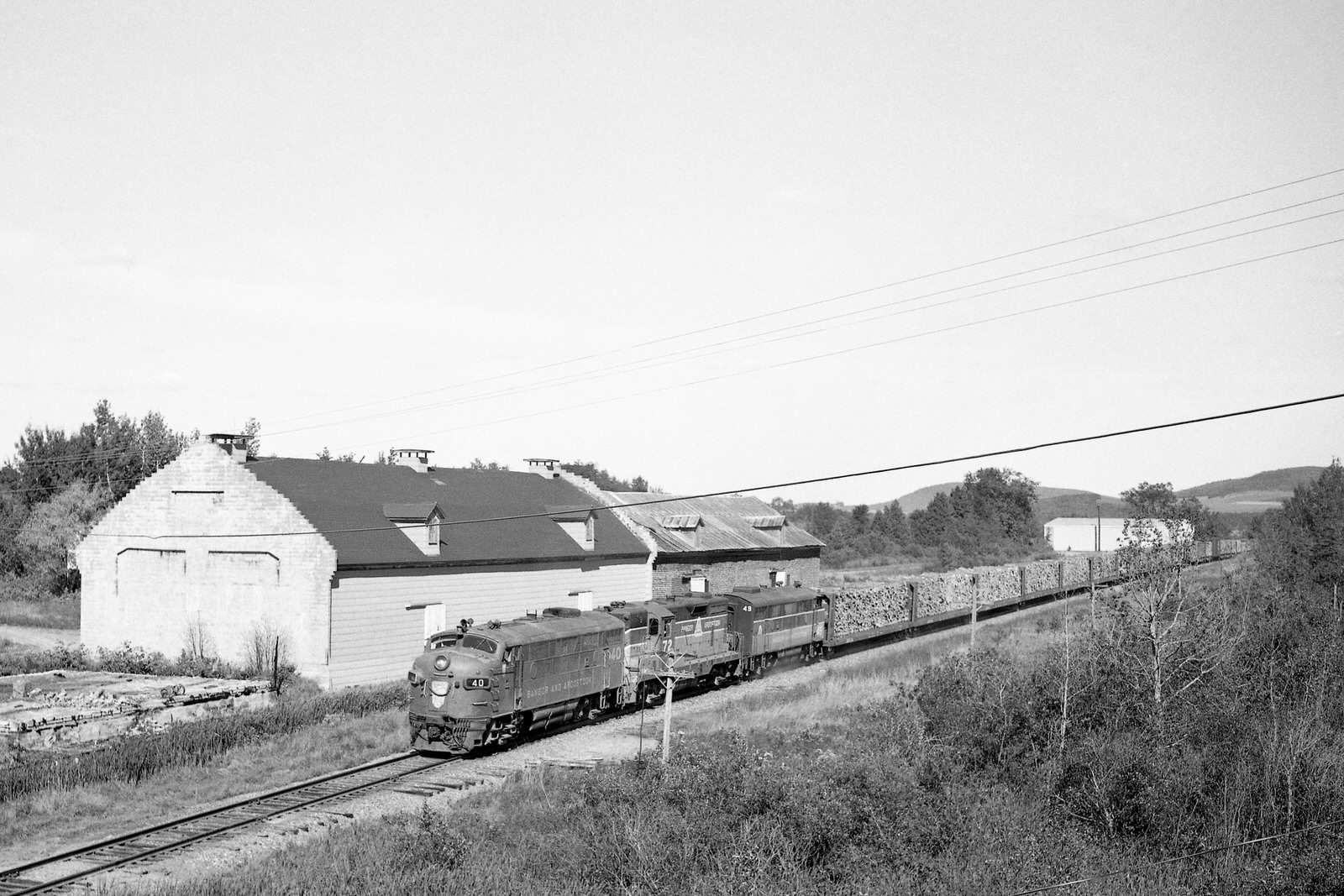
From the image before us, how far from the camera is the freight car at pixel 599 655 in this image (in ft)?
76.6

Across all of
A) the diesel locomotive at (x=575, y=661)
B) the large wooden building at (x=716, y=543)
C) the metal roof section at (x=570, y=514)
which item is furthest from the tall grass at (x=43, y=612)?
the diesel locomotive at (x=575, y=661)

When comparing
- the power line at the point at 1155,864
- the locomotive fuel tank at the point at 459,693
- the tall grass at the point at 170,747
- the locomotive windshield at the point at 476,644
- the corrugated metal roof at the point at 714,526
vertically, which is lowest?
the power line at the point at 1155,864

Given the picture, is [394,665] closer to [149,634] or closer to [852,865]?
[149,634]

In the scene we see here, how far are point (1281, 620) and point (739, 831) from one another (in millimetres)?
26101

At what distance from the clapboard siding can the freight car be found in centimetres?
682

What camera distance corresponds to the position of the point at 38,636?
1998 inches

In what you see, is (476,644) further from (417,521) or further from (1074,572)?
(1074,572)

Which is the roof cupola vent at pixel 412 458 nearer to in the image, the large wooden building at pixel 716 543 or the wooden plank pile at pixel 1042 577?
the large wooden building at pixel 716 543

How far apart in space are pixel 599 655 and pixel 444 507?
14.6 metres

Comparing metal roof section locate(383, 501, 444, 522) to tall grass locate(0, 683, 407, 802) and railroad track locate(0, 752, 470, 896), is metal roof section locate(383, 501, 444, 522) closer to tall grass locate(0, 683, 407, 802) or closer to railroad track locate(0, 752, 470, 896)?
tall grass locate(0, 683, 407, 802)

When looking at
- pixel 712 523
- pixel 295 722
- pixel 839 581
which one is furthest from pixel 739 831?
pixel 839 581

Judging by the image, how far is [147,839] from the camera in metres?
17.4

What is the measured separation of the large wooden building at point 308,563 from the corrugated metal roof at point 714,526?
6250 millimetres

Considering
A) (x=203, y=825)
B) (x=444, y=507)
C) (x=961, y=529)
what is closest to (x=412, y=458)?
(x=444, y=507)
